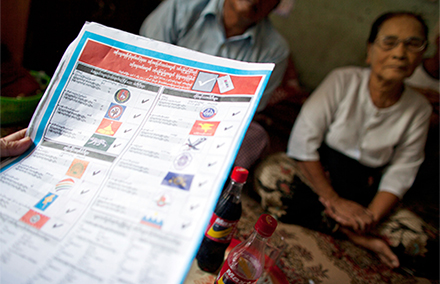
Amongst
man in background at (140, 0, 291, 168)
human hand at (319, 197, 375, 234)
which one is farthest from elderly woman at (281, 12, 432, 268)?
man in background at (140, 0, 291, 168)

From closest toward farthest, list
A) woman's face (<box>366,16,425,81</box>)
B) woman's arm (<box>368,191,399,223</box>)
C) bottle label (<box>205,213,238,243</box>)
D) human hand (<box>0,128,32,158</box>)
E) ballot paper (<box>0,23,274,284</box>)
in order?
ballot paper (<box>0,23,274,284</box>)
human hand (<box>0,128,32,158</box>)
bottle label (<box>205,213,238,243</box>)
woman's face (<box>366,16,425,81</box>)
woman's arm (<box>368,191,399,223</box>)

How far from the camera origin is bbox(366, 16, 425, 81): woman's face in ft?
3.31

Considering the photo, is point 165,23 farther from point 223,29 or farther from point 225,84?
point 225,84

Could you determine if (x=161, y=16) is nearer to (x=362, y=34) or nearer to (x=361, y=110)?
(x=361, y=110)

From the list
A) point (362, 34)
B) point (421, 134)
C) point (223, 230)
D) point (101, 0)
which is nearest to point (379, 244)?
point (421, 134)

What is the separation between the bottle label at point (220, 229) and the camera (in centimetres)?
50

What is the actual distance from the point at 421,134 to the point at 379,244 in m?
0.56

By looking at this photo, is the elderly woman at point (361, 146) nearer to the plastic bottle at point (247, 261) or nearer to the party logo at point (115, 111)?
the plastic bottle at point (247, 261)

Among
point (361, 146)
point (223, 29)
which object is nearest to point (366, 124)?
point (361, 146)

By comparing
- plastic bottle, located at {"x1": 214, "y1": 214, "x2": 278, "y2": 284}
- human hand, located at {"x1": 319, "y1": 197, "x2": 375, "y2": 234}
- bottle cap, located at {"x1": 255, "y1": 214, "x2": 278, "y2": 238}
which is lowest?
human hand, located at {"x1": 319, "y1": 197, "x2": 375, "y2": 234}

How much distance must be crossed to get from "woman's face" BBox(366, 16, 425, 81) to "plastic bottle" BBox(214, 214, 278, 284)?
96cm

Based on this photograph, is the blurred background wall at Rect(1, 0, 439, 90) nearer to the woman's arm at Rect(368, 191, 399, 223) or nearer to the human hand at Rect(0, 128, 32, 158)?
the human hand at Rect(0, 128, 32, 158)

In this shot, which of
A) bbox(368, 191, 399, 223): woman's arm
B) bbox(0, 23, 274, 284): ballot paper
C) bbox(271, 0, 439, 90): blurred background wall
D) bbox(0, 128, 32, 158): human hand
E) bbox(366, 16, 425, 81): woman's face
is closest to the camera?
bbox(0, 23, 274, 284): ballot paper

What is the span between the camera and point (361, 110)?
1189 millimetres
